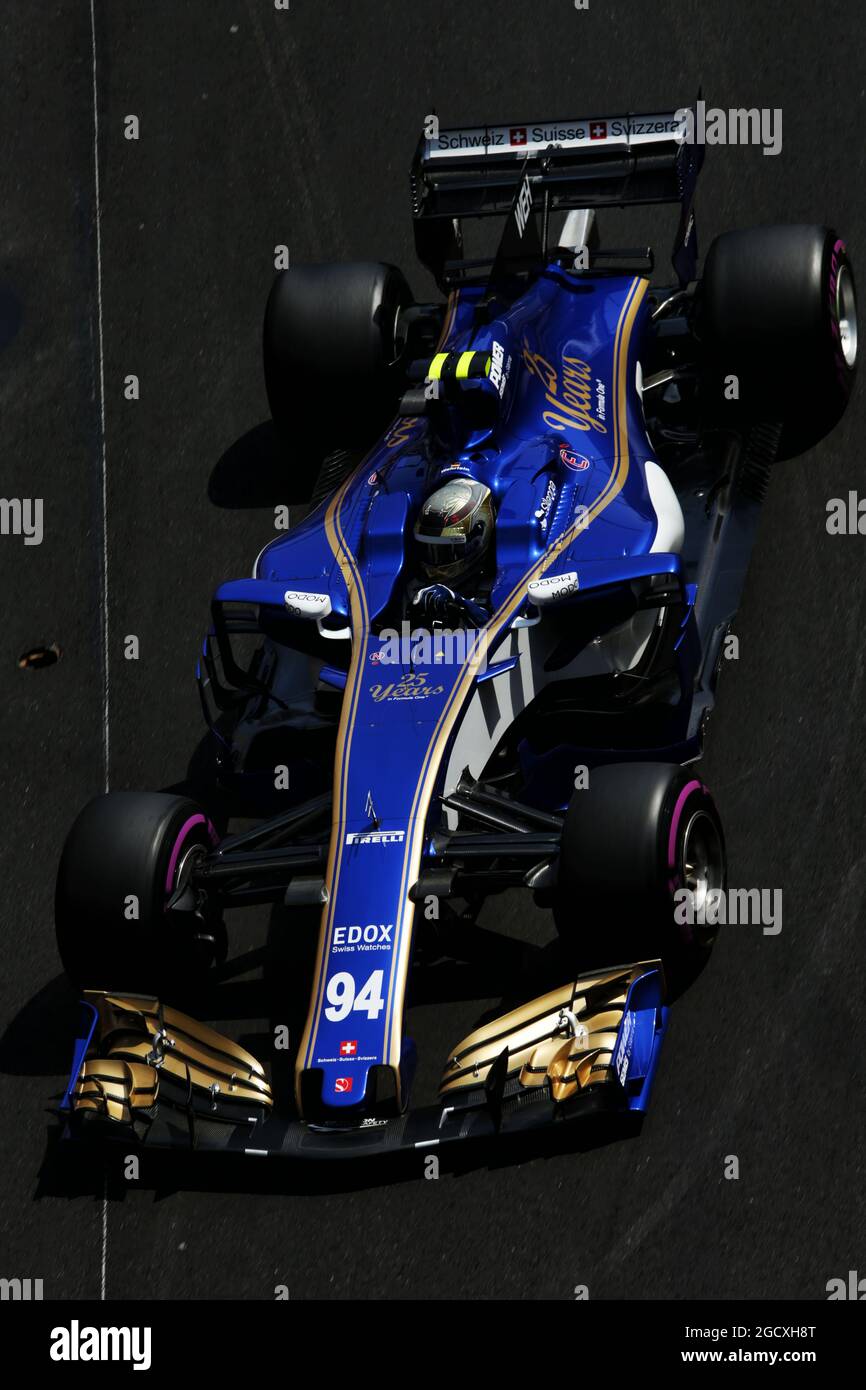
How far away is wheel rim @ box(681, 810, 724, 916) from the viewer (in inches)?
549

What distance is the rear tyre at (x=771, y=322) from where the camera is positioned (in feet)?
54.2

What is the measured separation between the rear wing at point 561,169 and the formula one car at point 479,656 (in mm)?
22

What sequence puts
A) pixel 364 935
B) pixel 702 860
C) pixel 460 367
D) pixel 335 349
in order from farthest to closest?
pixel 335 349 → pixel 460 367 → pixel 702 860 → pixel 364 935

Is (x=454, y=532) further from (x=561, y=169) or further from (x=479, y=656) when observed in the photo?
(x=561, y=169)

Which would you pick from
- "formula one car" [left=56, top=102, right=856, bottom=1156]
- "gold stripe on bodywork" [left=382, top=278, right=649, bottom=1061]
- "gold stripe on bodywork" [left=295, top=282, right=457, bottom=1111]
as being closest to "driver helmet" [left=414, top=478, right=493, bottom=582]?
"formula one car" [left=56, top=102, right=856, bottom=1156]

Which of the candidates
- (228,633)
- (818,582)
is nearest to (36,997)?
(228,633)

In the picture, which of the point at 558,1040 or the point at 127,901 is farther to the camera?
the point at 127,901

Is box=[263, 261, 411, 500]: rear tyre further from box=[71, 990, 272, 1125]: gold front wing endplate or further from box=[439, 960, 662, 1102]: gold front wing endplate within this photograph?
box=[439, 960, 662, 1102]: gold front wing endplate

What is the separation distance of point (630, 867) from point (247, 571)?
4865 millimetres

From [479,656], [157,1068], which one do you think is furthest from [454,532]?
[157,1068]

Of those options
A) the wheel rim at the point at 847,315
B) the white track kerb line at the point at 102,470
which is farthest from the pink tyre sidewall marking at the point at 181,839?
the wheel rim at the point at 847,315

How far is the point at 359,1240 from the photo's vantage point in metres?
13.8

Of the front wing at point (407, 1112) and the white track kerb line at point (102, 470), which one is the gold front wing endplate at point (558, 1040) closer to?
the front wing at point (407, 1112)

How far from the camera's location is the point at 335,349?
17328mm
